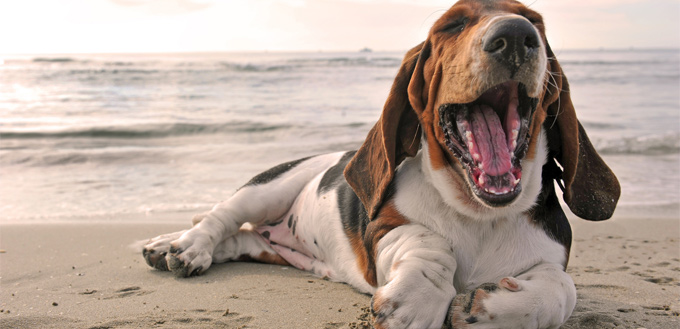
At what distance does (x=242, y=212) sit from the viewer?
15.0 ft

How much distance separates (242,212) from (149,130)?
332 inches

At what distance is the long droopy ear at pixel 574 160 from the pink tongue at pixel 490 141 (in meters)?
0.26

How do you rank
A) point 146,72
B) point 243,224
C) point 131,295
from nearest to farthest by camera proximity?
point 131,295, point 243,224, point 146,72

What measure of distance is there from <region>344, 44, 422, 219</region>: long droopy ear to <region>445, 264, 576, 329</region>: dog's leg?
759 millimetres

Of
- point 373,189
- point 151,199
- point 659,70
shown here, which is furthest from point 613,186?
point 659,70

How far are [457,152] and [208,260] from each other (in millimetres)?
1900

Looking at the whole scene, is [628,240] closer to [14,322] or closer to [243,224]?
[243,224]

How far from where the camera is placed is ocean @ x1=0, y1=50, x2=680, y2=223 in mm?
6953

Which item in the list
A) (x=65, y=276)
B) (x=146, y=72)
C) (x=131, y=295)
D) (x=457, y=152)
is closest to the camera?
(x=457, y=152)

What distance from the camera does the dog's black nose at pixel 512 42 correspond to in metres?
2.64

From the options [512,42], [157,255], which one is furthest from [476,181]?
[157,255]

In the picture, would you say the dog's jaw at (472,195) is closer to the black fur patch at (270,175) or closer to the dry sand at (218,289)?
the dry sand at (218,289)

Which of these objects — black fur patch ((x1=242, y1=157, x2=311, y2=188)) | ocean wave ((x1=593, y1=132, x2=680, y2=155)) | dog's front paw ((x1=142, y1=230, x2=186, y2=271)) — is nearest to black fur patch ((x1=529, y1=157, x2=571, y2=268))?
black fur patch ((x1=242, y1=157, x2=311, y2=188))

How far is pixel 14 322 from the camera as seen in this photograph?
3.14 m
